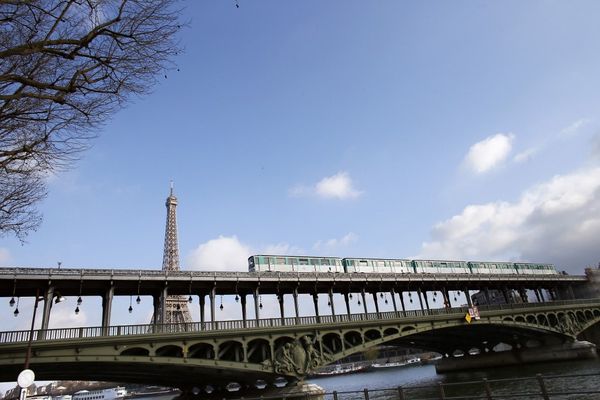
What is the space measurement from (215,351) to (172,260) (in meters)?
64.3

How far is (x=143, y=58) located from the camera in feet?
31.9

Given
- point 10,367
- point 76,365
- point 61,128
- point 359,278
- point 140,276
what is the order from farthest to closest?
1. point 359,278
2. point 140,276
3. point 76,365
4. point 10,367
5. point 61,128

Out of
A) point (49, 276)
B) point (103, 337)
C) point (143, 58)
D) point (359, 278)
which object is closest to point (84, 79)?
point (143, 58)

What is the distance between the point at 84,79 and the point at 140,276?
1145 inches

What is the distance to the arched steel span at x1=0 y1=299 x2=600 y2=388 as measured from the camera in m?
29.1

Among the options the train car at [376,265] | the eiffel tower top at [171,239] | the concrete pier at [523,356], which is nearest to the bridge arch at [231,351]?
the train car at [376,265]

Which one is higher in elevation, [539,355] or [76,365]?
[76,365]

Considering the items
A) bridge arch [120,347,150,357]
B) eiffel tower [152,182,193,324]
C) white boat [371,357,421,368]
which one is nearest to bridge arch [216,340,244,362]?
bridge arch [120,347,150,357]

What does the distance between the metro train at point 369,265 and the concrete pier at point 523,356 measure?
50.7 feet

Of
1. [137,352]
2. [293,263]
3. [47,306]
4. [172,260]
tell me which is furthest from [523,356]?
[172,260]

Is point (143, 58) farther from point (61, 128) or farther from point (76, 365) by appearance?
point (76, 365)

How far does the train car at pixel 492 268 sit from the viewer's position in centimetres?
7609

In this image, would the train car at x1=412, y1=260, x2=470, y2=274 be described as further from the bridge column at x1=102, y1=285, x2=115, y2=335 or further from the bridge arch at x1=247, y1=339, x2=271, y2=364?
the bridge column at x1=102, y1=285, x2=115, y2=335

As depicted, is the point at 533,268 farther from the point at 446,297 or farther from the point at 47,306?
the point at 47,306
